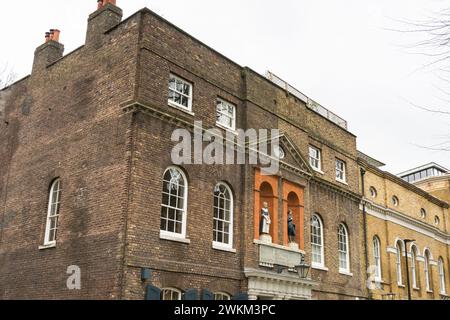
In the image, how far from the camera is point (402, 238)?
103 ft

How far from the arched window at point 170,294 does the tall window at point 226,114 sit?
6331 mm

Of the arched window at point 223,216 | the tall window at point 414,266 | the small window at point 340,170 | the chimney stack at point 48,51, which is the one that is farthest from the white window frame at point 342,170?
the chimney stack at point 48,51

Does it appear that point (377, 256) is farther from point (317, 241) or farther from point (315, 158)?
point (315, 158)

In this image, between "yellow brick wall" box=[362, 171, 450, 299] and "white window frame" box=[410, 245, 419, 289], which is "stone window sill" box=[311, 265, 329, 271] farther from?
"white window frame" box=[410, 245, 419, 289]

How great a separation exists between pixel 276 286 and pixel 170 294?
191 inches

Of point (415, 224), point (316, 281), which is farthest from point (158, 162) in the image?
point (415, 224)

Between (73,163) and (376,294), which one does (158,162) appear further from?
→ (376,294)

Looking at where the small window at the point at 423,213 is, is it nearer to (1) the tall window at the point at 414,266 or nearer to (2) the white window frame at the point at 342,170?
(1) the tall window at the point at 414,266

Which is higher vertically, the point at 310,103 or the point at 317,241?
the point at 310,103

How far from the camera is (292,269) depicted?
20516 mm

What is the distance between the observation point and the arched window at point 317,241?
2294cm

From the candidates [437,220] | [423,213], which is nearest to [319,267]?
[423,213]

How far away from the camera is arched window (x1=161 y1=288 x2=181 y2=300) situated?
51.8ft

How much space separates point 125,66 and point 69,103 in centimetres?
316
